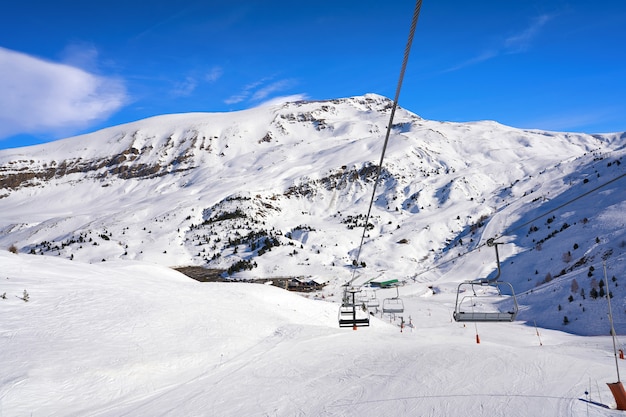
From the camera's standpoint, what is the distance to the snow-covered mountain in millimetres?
44156

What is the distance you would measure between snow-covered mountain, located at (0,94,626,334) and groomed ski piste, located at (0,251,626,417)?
6423 mm

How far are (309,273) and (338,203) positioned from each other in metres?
34.9

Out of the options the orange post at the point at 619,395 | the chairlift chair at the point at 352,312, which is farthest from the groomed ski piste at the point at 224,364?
the chairlift chair at the point at 352,312

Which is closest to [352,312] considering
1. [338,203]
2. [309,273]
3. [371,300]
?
[371,300]

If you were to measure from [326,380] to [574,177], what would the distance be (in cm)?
7098

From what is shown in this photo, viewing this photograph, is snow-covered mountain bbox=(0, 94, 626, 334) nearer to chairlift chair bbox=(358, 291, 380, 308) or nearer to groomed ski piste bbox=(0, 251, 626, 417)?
chairlift chair bbox=(358, 291, 380, 308)

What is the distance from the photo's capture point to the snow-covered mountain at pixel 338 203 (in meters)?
44.2

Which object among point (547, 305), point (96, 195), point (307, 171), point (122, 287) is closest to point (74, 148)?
point (96, 195)

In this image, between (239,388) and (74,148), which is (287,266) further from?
(74,148)

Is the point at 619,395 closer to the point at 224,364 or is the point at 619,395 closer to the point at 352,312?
the point at 224,364

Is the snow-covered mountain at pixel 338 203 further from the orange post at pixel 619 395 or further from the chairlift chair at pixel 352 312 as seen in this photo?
the orange post at pixel 619 395

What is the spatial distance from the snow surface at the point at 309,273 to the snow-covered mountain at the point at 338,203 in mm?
480

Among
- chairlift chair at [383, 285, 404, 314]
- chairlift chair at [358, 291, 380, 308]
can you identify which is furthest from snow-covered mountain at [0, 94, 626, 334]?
chairlift chair at [358, 291, 380, 308]

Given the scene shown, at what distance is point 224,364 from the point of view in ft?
51.9
